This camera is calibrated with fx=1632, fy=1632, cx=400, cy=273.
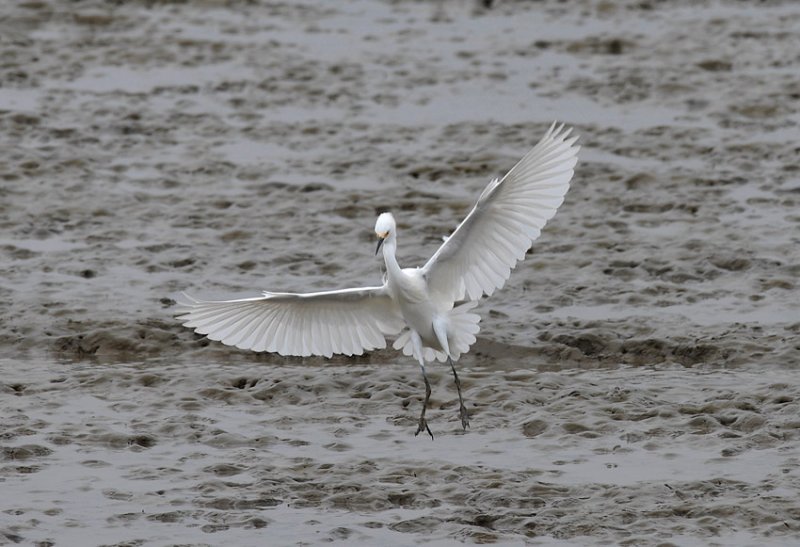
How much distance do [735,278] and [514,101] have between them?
477 centimetres

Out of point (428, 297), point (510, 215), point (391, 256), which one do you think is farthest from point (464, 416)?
point (510, 215)

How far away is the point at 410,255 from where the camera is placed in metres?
12.1

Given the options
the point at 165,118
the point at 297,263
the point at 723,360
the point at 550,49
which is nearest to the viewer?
the point at 723,360

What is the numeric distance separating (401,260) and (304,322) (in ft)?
9.63

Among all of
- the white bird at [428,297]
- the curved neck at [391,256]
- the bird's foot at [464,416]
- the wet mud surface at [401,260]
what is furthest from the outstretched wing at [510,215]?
the wet mud surface at [401,260]

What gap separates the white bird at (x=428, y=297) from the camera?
27.6 ft

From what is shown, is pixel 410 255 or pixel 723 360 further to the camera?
pixel 410 255

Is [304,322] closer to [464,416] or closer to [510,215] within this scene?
[464,416]

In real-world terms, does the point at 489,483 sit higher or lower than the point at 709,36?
lower

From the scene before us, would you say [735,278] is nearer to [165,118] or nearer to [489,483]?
[489,483]

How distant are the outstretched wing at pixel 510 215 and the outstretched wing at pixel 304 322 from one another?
49 centimetres

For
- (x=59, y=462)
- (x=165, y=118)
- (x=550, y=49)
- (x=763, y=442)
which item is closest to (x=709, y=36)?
(x=550, y=49)

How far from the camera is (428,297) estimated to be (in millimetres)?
8750

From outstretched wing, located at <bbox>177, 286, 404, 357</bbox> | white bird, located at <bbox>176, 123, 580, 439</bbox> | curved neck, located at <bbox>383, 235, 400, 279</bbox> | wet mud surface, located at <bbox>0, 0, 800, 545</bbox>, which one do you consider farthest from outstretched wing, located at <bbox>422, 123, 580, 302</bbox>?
wet mud surface, located at <bbox>0, 0, 800, 545</bbox>
